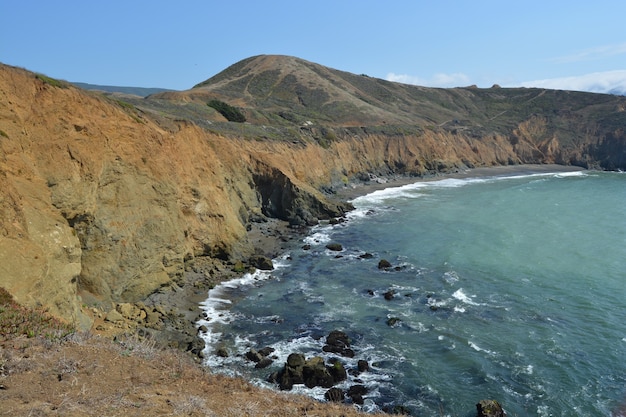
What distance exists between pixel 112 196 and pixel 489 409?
23.5 m

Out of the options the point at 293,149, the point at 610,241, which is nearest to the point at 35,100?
the point at 293,149

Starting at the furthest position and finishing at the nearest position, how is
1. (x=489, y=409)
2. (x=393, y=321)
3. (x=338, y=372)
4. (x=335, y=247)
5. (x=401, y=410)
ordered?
(x=335, y=247) < (x=393, y=321) < (x=338, y=372) < (x=401, y=410) < (x=489, y=409)

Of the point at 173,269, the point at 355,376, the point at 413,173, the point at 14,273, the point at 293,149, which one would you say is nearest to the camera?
the point at 14,273

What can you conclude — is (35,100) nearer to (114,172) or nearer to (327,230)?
(114,172)

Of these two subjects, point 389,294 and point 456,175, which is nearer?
point 389,294

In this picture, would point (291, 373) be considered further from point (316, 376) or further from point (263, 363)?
point (263, 363)

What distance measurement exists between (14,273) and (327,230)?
1353 inches

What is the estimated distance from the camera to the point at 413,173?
8869 cm

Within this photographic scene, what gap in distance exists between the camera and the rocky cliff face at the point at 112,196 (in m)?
18.9

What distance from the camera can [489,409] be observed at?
1802 cm

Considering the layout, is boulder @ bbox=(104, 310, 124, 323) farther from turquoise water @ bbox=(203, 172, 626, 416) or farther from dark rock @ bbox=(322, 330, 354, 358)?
dark rock @ bbox=(322, 330, 354, 358)

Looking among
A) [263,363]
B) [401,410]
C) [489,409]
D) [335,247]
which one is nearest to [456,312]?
[489,409]

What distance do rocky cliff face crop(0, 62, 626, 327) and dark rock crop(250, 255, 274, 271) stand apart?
1622 mm

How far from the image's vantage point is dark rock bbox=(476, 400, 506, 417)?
17.9 metres
